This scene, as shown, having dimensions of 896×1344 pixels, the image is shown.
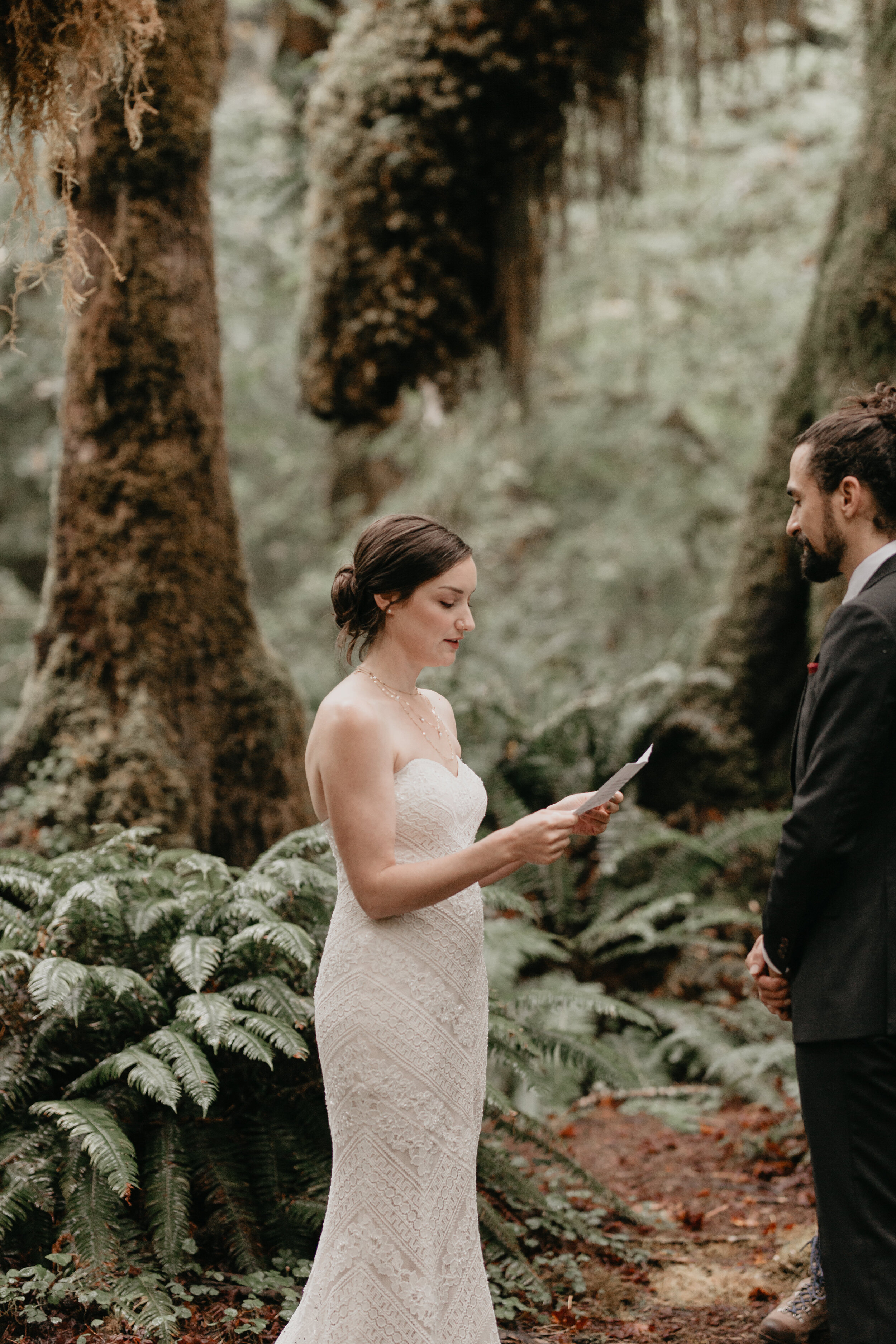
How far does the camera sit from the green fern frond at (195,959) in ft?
10.9

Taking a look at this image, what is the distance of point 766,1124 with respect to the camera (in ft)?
15.9

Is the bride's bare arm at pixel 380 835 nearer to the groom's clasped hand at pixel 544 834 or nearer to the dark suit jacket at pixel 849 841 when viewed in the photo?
the groom's clasped hand at pixel 544 834

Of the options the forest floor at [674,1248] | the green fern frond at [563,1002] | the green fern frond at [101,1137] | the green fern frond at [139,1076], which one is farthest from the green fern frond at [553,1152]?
the green fern frond at [101,1137]

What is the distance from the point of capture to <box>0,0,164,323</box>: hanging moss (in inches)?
127

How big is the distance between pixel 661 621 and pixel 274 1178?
953cm

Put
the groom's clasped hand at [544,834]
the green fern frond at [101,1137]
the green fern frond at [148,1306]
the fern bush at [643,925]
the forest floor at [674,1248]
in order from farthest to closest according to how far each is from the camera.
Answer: the fern bush at [643,925], the forest floor at [674,1248], the green fern frond at [101,1137], the green fern frond at [148,1306], the groom's clasped hand at [544,834]

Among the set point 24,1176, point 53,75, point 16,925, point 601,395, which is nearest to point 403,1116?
point 24,1176

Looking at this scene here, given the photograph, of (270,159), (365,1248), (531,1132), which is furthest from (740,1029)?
(270,159)

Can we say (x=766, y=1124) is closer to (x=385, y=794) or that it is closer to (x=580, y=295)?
(x=385, y=794)

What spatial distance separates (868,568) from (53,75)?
292 centimetres

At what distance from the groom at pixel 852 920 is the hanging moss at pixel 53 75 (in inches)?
99.2

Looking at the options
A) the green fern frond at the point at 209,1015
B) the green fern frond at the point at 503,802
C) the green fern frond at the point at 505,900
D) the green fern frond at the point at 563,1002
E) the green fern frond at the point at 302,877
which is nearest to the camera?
the green fern frond at the point at 209,1015

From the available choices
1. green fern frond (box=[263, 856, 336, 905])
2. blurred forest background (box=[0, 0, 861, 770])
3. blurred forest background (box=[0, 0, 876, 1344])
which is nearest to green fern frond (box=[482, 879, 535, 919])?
blurred forest background (box=[0, 0, 876, 1344])

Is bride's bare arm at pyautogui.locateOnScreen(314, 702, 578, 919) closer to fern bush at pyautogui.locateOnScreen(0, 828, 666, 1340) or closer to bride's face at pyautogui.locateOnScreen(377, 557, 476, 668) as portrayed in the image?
bride's face at pyautogui.locateOnScreen(377, 557, 476, 668)
